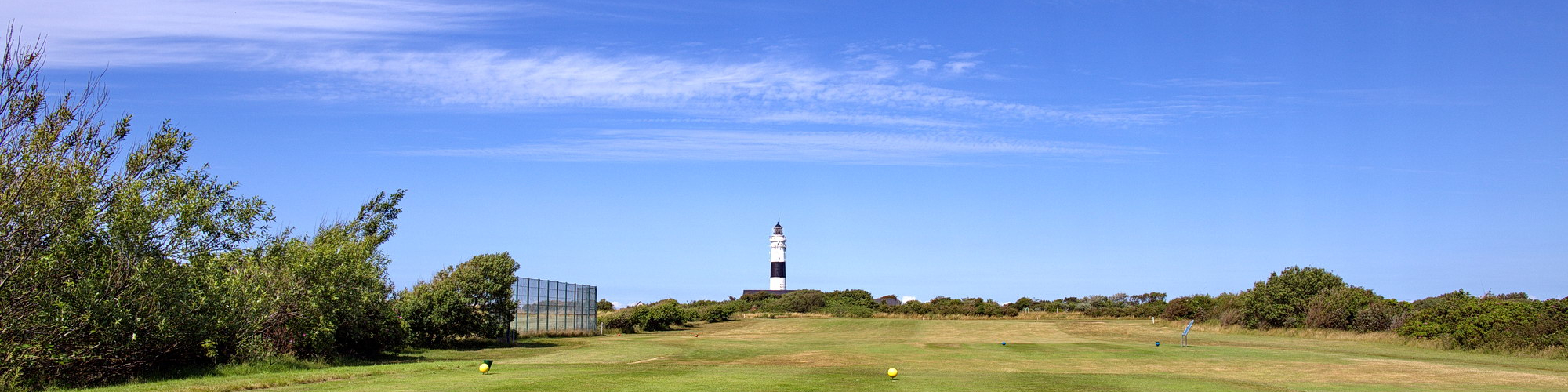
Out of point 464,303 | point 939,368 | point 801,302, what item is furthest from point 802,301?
point 939,368

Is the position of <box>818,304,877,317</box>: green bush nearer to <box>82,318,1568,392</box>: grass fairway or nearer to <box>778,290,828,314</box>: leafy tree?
<box>778,290,828,314</box>: leafy tree

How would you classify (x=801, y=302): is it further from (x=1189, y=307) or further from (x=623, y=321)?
(x=623, y=321)

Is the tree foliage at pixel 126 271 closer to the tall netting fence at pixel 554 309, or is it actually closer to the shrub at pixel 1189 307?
the tall netting fence at pixel 554 309

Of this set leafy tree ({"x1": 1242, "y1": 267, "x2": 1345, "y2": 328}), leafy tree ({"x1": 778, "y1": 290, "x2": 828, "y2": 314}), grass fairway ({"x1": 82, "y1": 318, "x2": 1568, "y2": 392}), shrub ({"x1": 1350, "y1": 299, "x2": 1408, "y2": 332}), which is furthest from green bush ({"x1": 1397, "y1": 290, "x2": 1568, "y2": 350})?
leafy tree ({"x1": 778, "y1": 290, "x2": 828, "y2": 314})

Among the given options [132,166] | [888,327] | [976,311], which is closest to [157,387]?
[132,166]

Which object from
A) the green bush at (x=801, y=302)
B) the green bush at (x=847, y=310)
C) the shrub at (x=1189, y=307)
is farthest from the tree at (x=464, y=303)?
the green bush at (x=801, y=302)

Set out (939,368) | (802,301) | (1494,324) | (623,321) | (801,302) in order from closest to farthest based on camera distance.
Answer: (939,368) < (1494,324) < (623,321) < (801,302) < (802,301)

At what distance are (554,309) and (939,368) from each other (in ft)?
100

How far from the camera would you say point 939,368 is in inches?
1185

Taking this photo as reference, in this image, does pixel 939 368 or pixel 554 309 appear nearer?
pixel 939 368

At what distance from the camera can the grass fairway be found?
2170cm

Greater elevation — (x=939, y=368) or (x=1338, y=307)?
(x=1338, y=307)

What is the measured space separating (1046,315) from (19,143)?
96.2m

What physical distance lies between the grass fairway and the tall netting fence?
2546 mm
